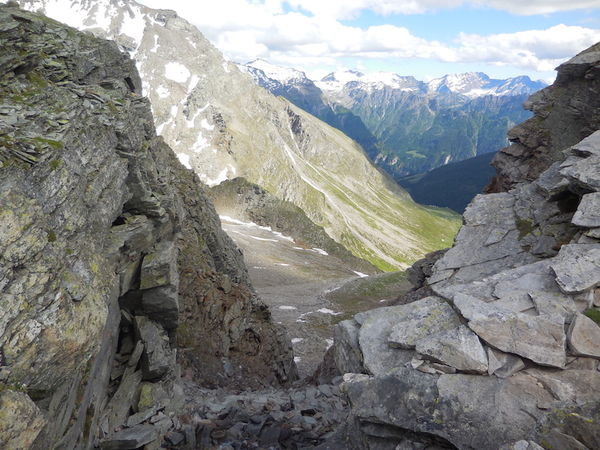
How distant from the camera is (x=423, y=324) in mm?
13836

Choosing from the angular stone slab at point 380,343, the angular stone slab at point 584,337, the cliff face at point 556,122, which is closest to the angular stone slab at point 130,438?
the angular stone slab at point 380,343

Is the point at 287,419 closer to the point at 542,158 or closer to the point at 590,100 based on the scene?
the point at 542,158

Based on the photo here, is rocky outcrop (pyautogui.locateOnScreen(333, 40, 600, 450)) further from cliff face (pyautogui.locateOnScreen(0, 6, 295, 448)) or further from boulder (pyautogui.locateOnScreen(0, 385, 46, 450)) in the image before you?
cliff face (pyautogui.locateOnScreen(0, 6, 295, 448))

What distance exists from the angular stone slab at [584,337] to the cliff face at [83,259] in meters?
14.6

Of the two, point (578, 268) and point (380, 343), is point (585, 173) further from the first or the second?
point (380, 343)

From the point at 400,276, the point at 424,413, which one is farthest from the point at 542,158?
the point at 400,276

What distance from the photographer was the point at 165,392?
2430cm

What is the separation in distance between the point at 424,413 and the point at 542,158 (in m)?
24.9

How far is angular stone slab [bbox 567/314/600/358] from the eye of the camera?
11.6 m

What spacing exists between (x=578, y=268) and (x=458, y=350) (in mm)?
4930

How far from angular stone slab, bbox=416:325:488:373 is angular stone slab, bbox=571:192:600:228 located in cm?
657

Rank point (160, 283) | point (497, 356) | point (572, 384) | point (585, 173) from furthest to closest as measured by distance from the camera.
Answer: point (160, 283), point (585, 173), point (497, 356), point (572, 384)

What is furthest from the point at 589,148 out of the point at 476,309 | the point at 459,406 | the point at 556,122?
the point at 556,122

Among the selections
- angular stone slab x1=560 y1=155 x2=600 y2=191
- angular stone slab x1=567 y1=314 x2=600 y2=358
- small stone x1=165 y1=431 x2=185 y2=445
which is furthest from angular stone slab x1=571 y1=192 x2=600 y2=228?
small stone x1=165 y1=431 x2=185 y2=445
